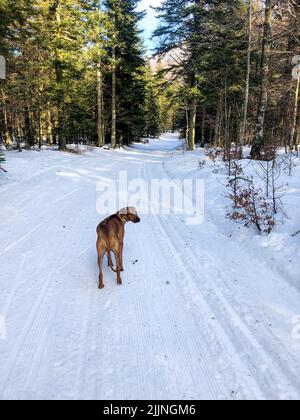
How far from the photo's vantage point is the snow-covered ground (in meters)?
2.76

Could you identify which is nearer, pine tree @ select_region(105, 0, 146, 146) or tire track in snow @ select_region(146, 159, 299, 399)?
tire track in snow @ select_region(146, 159, 299, 399)

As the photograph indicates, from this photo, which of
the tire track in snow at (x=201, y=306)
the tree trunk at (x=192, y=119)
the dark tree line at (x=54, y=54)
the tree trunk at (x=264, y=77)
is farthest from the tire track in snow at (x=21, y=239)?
the tree trunk at (x=192, y=119)

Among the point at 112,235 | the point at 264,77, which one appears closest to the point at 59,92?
the point at 264,77

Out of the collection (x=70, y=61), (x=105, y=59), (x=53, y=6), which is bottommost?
(x=70, y=61)

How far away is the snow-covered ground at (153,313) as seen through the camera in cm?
276

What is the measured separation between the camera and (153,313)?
12.5 ft

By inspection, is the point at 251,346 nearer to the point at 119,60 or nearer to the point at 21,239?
the point at 21,239

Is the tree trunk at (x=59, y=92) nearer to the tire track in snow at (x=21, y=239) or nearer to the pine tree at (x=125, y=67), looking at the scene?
Answer: the pine tree at (x=125, y=67)

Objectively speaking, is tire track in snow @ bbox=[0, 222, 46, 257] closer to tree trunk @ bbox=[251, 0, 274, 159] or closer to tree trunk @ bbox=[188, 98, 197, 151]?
tree trunk @ bbox=[251, 0, 274, 159]

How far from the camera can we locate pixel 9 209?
312 inches

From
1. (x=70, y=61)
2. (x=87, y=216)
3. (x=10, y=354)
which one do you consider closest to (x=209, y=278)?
(x=10, y=354)

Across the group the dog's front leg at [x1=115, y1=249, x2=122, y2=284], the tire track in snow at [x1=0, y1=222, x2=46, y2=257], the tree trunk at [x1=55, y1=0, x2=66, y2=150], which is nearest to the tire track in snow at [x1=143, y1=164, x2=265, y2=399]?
the dog's front leg at [x1=115, y1=249, x2=122, y2=284]
